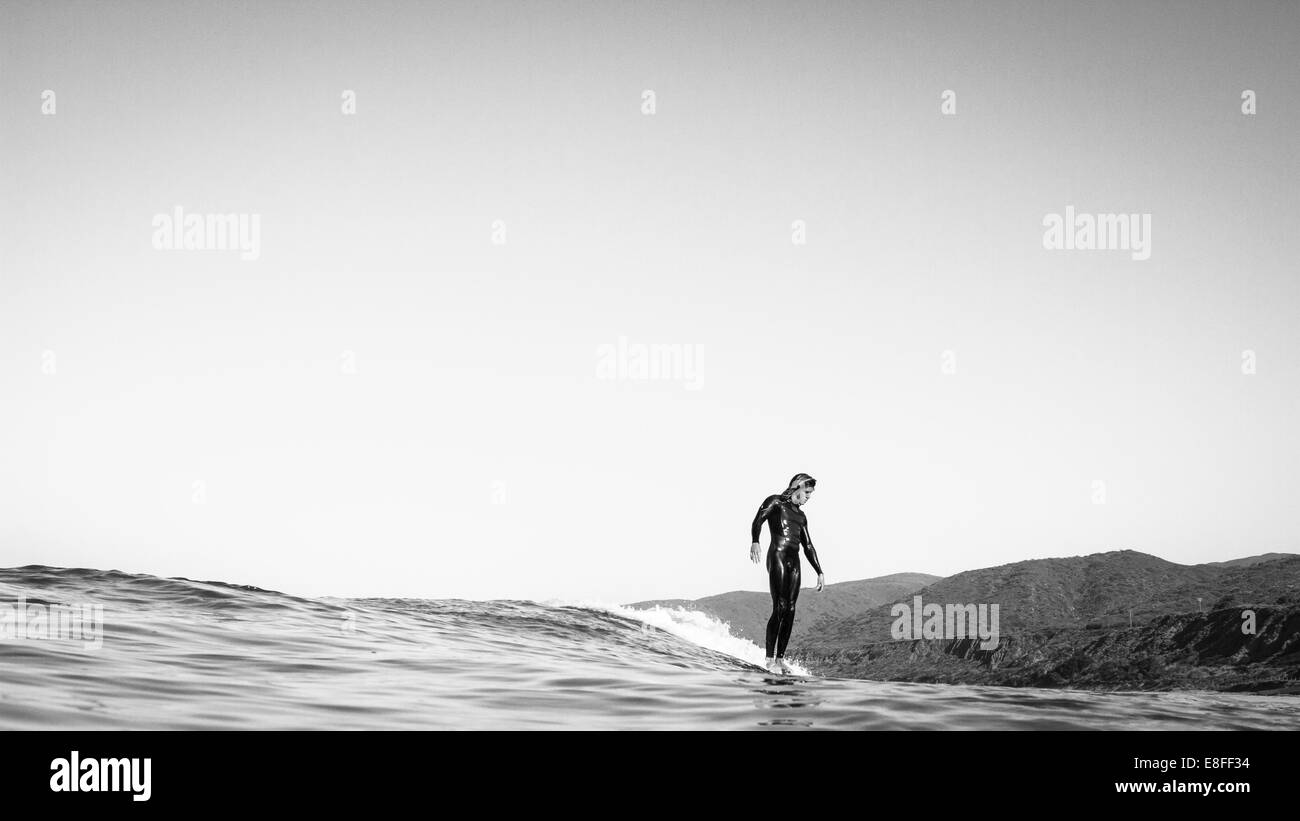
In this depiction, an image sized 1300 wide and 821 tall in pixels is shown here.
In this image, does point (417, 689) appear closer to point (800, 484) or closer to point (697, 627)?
point (800, 484)

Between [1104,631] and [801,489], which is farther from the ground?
[801,489]

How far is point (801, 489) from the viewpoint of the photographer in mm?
13625

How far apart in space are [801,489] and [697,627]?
7.26 metres

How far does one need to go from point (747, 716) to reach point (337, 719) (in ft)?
9.52

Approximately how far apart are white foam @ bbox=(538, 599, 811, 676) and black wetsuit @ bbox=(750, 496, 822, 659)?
9.65ft

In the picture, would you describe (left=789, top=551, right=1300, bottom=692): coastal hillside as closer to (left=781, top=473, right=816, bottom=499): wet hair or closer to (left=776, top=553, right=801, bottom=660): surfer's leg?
(left=776, top=553, right=801, bottom=660): surfer's leg

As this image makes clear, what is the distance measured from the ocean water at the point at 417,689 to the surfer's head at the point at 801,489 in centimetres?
295

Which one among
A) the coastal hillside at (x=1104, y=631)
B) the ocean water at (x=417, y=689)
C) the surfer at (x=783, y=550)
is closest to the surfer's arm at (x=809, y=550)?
the surfer at (x=783, y=550)

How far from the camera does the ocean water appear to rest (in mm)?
6199

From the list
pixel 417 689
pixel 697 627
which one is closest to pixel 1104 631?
pixel 697 627

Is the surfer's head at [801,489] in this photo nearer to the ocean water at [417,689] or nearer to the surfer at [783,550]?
the surfer at [783,550]
